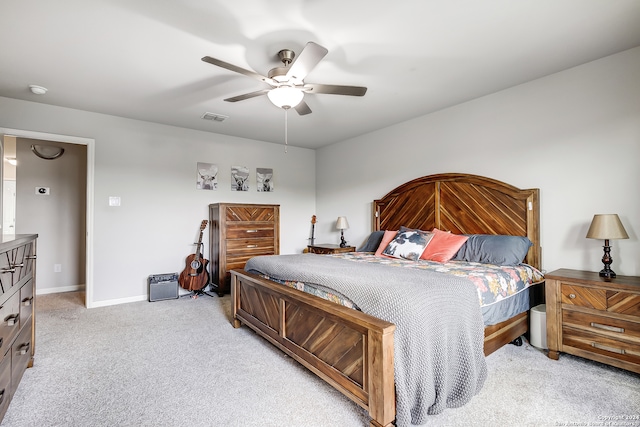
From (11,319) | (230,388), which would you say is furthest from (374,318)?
(11,319)

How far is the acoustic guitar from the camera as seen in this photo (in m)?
4.32

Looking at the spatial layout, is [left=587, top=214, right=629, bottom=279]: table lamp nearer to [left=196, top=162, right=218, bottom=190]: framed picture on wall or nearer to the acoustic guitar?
the acoustic guitar

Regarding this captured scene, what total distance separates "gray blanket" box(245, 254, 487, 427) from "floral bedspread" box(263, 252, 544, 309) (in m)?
0.08

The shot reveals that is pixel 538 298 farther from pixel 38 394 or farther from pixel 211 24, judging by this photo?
pixel 38 394

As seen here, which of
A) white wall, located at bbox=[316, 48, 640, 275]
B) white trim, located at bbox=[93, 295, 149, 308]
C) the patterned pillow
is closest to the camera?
white wall, located at bbox=[316, 48, 640, 275]

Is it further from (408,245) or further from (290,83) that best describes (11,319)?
(408,245)

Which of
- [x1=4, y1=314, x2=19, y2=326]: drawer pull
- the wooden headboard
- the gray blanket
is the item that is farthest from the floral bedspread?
[x1=4, y1=314, x2=19, y2=326]: drawer pull

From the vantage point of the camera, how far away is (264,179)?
5.40 m

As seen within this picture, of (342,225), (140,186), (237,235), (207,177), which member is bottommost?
(237,235)

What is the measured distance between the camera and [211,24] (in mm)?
2150

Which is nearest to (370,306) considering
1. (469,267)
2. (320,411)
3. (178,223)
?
(320,411)

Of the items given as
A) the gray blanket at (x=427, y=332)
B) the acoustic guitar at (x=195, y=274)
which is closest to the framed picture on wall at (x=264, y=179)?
the acoustic guitar at (x=195, y=274)

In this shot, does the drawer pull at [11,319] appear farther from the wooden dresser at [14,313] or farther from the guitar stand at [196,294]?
the guitar stand at [196,294]

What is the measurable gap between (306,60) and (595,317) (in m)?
2.80
